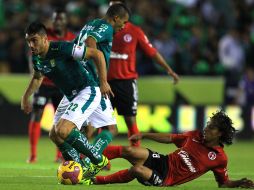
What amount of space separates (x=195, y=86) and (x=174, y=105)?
1088 mm

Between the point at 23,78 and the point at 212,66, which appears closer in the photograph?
the point at 23,78

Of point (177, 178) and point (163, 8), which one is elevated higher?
point (163, 8)

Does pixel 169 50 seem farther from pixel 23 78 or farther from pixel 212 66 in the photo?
pixel 23 78

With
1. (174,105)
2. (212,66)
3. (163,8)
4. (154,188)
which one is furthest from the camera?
(163,8)

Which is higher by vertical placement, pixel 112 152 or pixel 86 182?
pixel 112 152

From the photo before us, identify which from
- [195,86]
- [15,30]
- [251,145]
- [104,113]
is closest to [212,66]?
[195,86]

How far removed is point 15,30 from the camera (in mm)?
19141

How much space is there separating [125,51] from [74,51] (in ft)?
11.2

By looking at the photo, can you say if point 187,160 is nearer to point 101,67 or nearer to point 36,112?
point 101,67

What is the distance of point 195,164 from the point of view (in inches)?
360

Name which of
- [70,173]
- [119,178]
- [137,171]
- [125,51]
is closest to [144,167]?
[137,171]

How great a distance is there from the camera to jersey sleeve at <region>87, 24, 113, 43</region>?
1038 centimetres

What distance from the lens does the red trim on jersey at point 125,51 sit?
1247 centimetres

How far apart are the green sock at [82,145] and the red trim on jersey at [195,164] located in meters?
0.78
